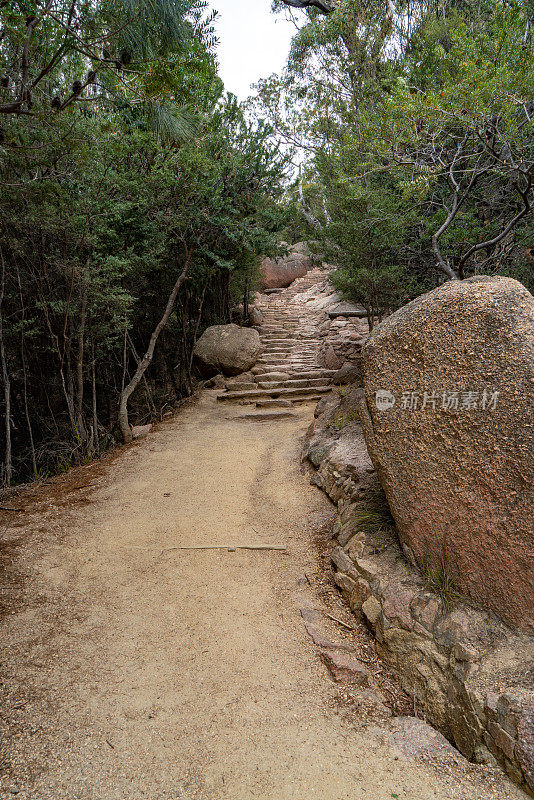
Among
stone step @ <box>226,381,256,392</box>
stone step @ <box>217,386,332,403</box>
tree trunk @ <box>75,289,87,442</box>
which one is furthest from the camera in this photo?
stone step @ <box>226,381,256,392</box>

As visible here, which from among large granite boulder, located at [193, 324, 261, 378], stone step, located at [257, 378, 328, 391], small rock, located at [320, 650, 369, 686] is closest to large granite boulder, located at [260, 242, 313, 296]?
large granite boulder, located at [193, 324, 261, 378]

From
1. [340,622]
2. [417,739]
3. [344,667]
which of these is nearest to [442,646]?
[417,739]

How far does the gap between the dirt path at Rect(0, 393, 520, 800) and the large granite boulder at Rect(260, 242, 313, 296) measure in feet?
43.0

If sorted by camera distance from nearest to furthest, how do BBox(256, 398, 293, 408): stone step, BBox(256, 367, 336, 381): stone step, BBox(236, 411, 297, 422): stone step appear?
1. BBox(236, 411, 297, 422): stone step
2. BBox(256, 398, 293, 408): stone step
3. BBox(256, 367, 336, 381): stone step

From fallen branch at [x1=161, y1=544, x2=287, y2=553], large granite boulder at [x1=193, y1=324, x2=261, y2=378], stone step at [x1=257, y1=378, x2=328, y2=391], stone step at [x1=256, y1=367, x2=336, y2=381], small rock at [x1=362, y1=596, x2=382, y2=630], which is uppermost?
large granite boulder at [x1=193, y1=324, x2=261, y2=378]

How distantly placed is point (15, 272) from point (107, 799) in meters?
4.81

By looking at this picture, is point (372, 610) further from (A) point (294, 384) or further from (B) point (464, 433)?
(A) point (294, 384)

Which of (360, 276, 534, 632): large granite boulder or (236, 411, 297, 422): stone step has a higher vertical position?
(360, 276, 534, 632): large granite boulder

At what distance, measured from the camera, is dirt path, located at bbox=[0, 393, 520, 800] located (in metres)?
1.61

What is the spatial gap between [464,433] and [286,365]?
7340 mm

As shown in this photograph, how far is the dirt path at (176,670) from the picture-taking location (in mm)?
1608

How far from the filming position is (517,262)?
6.07m

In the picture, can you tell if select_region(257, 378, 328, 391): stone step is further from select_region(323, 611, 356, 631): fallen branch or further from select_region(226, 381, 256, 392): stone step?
select_region(323, 611, 356, 631): fallen branch

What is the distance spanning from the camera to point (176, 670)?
2.13m
